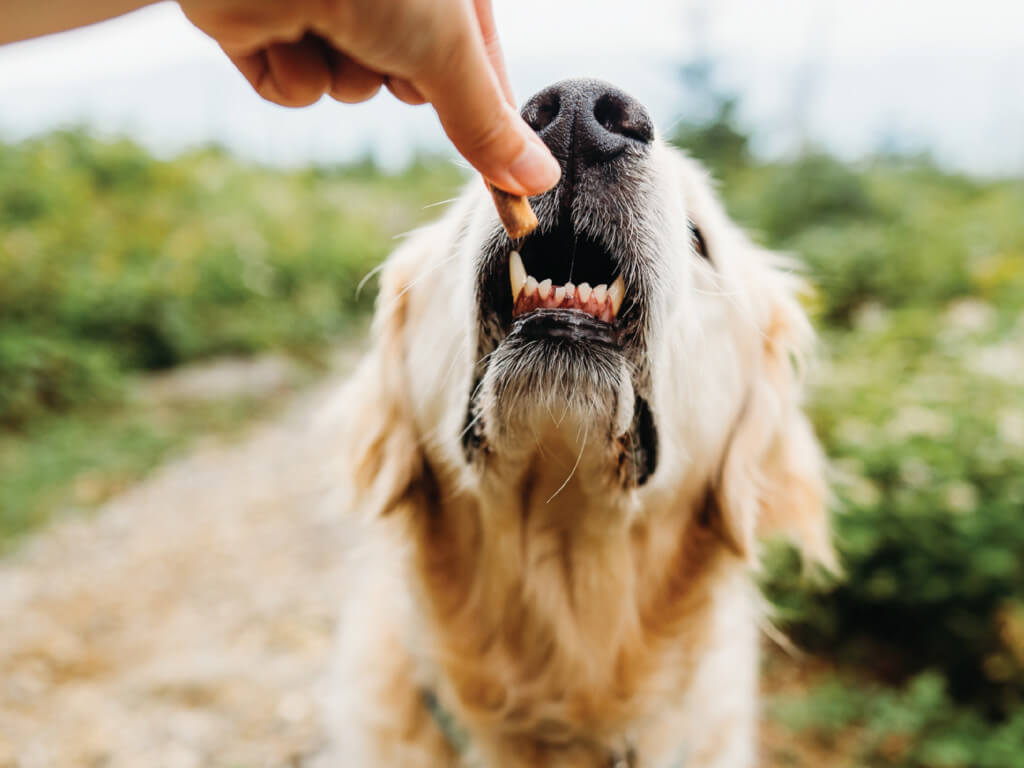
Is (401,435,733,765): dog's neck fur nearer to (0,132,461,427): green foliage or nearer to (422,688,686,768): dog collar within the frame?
(422,688,686,768): dog collar

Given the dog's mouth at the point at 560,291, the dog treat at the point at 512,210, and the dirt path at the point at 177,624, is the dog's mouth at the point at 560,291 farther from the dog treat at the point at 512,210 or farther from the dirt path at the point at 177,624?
the dirt path at the point at 177,624

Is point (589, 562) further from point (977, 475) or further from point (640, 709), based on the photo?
point (977, 475)

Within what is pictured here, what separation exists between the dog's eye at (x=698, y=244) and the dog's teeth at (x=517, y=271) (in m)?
0.46

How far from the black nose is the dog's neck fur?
80 centimetres

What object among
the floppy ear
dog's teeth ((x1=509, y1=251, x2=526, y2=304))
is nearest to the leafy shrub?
the floppy ear

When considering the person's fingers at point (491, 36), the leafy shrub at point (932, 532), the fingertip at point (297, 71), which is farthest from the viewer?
the leafy shrub at point (932, 532)

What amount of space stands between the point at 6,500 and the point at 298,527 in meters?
1.89

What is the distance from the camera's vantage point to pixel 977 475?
2.79m

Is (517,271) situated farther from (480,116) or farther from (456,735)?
(456,735)

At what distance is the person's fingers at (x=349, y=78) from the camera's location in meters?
0.90

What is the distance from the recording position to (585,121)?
1250 mm

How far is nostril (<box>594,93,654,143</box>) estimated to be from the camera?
1279 mm

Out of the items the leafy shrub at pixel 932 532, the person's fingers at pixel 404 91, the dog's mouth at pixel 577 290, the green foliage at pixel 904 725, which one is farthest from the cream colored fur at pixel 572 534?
the leafy shrub at pixel 932 532

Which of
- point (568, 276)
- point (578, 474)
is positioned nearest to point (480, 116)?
point (568, 276)
